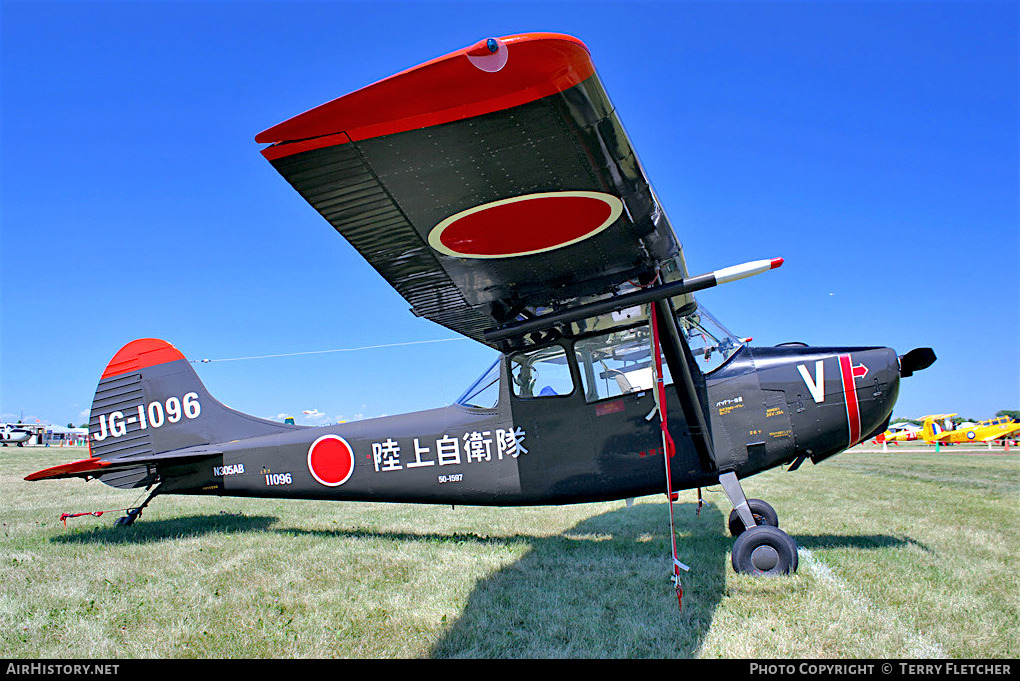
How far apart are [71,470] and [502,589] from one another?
17.1ft

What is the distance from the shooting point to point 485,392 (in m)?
6.03

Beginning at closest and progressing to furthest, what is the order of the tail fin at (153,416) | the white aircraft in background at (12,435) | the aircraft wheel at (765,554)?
the aircraft wheel at (765,554) < the tail fin at (153,416) < the white aircraft in background at (12,435)

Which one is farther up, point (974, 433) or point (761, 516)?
point (761, 516)

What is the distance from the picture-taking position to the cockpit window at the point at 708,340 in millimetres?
5582

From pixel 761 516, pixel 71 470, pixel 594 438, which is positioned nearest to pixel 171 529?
pixel 71 470

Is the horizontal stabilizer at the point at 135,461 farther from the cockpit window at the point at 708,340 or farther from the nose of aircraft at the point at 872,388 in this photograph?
the nose of aircraft at the point at 872,388

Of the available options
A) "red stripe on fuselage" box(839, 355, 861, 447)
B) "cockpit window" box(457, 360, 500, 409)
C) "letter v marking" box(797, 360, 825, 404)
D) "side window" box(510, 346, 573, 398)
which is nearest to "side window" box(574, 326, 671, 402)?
"side window" box(510, 346, 573, 398)

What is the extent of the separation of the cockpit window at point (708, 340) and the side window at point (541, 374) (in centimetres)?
129

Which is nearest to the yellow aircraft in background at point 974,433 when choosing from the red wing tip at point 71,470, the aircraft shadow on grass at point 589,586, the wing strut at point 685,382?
the aircraft shadow on grass at point 589,586

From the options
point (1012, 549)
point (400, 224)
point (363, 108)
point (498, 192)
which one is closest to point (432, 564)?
point (400, 224)

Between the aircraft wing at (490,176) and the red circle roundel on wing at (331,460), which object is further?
the red circle roundel on wing at (331,460)

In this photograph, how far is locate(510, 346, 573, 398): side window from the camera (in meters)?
5.67

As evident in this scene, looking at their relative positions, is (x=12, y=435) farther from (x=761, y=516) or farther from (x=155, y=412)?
(x=761, y=516)
